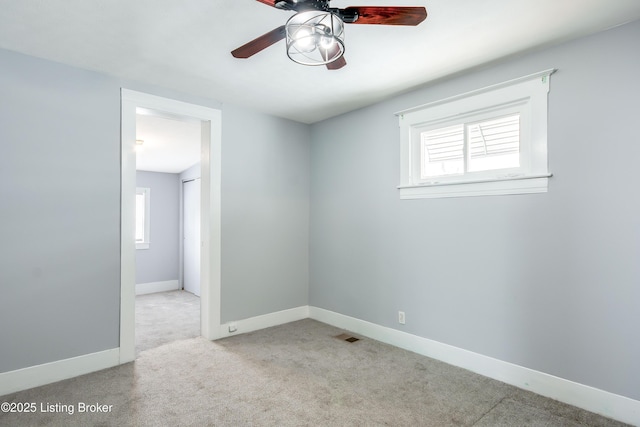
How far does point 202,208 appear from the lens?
3.72 metres

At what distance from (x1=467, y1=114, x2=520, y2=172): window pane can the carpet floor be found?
1723mm

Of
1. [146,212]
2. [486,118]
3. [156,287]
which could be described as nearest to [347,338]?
[486,118]

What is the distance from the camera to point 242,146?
152 inches

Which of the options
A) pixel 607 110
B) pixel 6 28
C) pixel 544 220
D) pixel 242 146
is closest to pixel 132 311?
pixel 242 146

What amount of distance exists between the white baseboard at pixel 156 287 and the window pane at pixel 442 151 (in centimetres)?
537

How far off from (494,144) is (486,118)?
229 millimetres

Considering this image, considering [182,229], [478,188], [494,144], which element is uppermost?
[494,144]

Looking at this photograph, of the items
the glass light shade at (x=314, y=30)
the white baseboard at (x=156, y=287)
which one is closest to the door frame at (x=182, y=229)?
the white baseboard at (x=156, y=287)

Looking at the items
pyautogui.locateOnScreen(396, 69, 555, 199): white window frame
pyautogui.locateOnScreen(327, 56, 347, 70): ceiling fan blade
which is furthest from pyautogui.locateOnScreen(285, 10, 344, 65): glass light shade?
pyautogui.locateOnScreen(396, 69, 555, 199): white window frame

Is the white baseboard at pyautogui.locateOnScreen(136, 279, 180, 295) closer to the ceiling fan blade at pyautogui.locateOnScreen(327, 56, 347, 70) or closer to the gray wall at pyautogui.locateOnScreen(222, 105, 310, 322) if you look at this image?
the gray wall at pyautogui.locateOnScreen(222, 105, 310, 322)

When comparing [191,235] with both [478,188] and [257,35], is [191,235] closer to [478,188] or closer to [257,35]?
[257,35]

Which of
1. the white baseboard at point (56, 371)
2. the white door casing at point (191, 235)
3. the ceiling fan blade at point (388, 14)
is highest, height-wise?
the ceiling fan blade at point (388, 14)

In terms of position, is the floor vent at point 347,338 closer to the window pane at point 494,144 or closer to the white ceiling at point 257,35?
the window pane at point 494,144

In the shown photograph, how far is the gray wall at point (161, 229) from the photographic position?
21.0 feet
